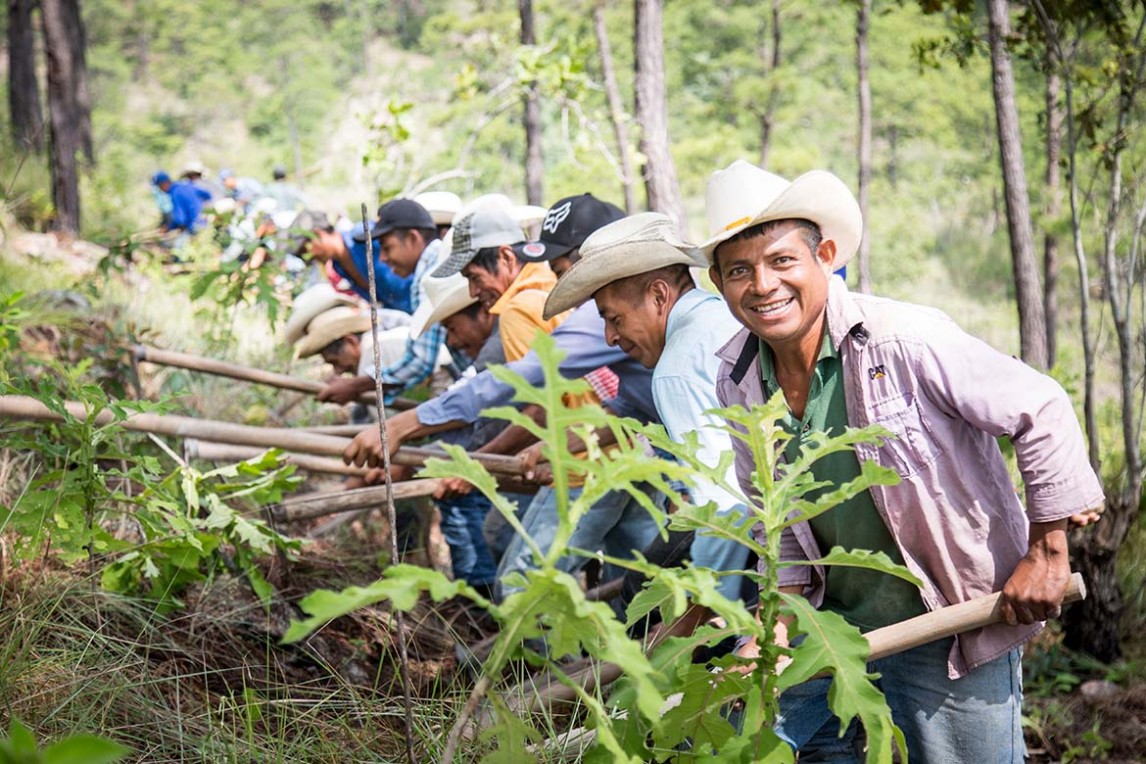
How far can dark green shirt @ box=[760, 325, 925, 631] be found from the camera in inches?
111

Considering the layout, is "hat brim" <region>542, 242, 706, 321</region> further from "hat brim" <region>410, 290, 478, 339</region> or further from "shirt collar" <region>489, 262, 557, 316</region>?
"hat brim" <region>410, 290, 478, 339</region>

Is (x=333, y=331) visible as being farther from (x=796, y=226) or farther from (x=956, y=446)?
(x=956, y=446)

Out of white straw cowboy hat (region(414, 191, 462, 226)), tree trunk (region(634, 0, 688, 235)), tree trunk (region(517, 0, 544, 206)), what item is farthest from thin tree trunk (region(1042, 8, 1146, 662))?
tree trunk (region(517, 0, 544, 206))

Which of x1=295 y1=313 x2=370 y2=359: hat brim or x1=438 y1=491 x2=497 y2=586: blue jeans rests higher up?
x1=295 y1=313 x2=370 y2=359: hat brim

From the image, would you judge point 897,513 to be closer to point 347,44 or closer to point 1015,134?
point 1015,134

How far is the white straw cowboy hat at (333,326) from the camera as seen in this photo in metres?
6.72

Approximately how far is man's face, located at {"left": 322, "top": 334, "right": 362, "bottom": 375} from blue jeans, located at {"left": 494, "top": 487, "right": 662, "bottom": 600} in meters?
2.41

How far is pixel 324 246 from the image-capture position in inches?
289

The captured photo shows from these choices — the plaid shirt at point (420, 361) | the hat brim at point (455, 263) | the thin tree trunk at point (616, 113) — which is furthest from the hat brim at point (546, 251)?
the thin tree trunk at point (616, 113)

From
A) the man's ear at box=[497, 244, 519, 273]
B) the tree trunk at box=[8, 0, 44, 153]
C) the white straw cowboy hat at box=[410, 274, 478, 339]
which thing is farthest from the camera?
the tree trunk at box=[8, 0, 44, 153]

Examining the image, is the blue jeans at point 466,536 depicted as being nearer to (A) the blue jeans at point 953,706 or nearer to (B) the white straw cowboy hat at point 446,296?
(B) the white straw cowboy hat at point 446,296

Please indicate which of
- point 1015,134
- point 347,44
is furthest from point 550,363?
point 347,44

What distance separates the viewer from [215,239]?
7.13 meters

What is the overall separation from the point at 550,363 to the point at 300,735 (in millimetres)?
1485
